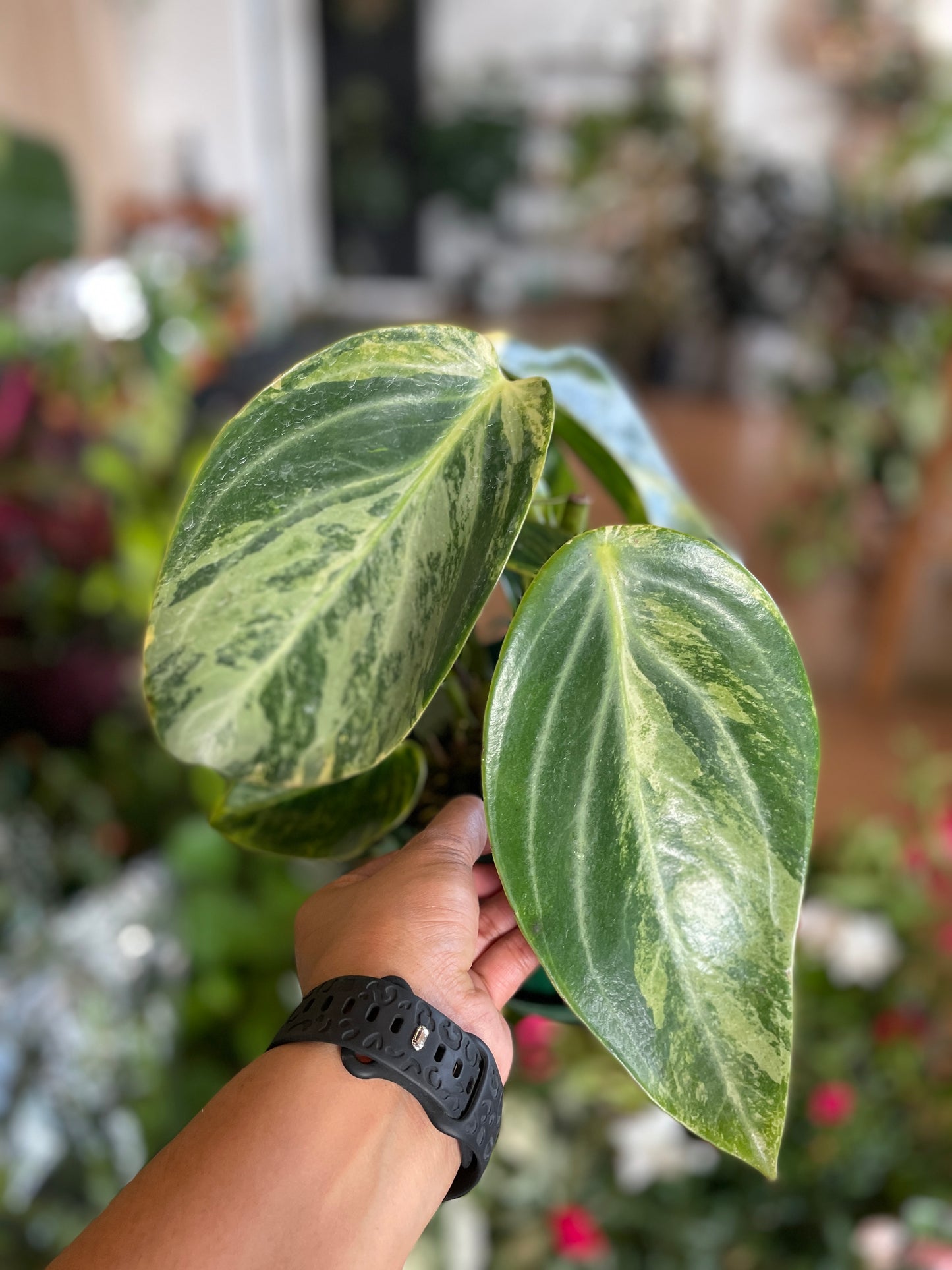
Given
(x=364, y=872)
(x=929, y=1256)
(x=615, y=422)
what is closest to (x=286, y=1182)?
(x=364, y=872)

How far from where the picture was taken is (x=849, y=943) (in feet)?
3.63

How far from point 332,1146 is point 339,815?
148mm

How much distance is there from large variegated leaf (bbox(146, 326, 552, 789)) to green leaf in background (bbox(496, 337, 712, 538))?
139 mm

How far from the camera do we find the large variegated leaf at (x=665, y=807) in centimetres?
31

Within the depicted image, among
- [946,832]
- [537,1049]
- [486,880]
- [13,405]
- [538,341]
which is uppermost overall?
[486,880]

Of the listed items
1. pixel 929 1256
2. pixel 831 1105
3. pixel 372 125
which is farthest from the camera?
pixel 372 125

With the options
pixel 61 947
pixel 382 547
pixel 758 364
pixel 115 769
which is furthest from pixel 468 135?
pixel 382 547

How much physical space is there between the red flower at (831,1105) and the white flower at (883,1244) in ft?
0.34

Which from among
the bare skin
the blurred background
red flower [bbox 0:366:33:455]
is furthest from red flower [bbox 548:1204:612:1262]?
red flower [bbox 0:366:33:455]

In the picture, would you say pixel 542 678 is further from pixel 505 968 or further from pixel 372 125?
pixel 372 125

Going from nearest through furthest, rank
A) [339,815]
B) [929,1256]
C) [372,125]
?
[339,815] → [929,1256] → [372,125]

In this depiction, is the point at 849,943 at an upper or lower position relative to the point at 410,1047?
lower

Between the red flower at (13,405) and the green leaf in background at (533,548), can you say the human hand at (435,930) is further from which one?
the red flower at (13,405)

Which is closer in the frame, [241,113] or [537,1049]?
[537,1049]
